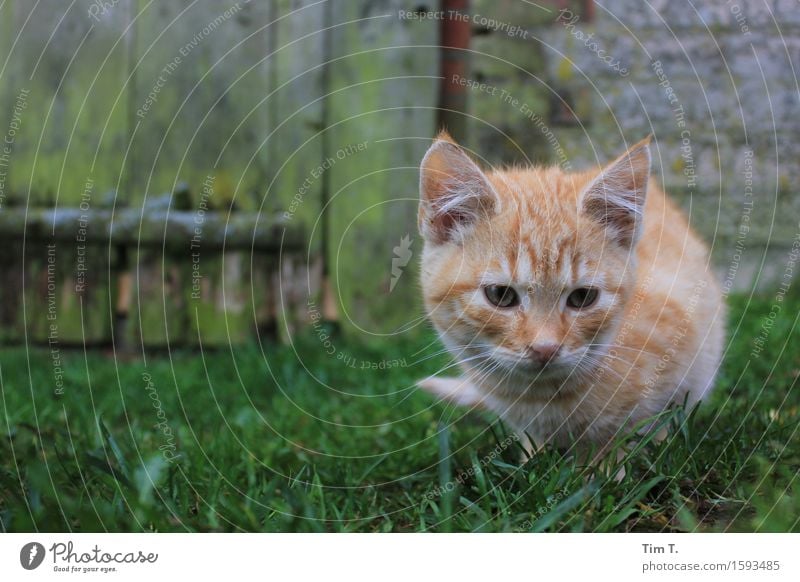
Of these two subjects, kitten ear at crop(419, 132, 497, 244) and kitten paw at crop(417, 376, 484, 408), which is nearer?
kitten ear at crop(419, 132, 497, 244)

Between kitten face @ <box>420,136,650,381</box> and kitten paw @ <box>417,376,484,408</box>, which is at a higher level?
kitten face @ <box>420,136,650,381</box>

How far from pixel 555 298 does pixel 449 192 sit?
1.00 ft

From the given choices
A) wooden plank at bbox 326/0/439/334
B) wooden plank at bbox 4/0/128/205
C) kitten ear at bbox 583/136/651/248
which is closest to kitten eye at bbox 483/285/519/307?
kitten ear at bbox 583/136/651/248

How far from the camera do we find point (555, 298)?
4.81 feet

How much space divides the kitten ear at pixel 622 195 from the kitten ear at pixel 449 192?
0.69 ft

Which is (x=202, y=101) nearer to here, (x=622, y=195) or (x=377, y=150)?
(x=377, y=150)

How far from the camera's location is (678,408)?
1482 millimetres

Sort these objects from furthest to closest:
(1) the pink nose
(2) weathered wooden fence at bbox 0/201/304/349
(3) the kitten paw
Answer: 1. (2) weathered wooden fence at bbox 0/201/304/349
2. (3) the kitten paw
3. (1) the pink nose

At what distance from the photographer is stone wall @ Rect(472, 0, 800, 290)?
3518 millimetres

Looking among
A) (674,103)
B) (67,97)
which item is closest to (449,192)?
(67,97)

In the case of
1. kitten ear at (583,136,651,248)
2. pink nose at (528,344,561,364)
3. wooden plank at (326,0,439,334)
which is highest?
wooden plank at (326,0,439,334)

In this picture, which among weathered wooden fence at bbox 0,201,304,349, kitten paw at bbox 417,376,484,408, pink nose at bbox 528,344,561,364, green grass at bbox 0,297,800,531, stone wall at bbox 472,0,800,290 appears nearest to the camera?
green grass at bbox 0,297,800,531

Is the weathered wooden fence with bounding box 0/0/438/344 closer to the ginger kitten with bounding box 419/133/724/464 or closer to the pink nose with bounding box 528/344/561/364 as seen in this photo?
the ginger kitten with bounding box 419/133/724/464

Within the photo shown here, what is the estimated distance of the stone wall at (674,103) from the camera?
352cm
